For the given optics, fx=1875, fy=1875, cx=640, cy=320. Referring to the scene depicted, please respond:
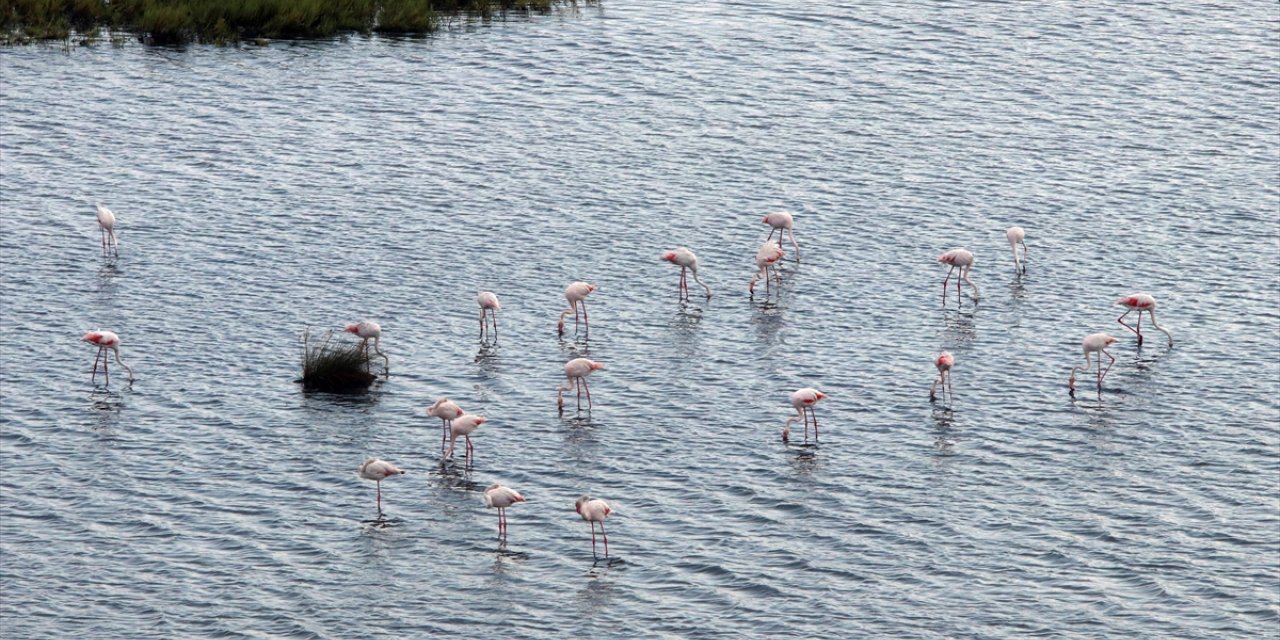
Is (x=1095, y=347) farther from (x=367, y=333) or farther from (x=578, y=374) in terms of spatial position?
(x=367, y=333)

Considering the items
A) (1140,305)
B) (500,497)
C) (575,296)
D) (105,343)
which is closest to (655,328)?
(575,296)

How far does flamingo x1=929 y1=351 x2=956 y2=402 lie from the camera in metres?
29.7

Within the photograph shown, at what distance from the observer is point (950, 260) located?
34.4 metres

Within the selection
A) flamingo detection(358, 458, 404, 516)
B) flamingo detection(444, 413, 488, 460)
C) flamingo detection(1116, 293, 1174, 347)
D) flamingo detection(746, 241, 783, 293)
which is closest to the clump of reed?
flamingo detection(444, 413, 488, 460)

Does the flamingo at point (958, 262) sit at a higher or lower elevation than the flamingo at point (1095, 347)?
higher

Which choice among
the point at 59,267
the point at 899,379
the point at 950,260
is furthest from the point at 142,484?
the point at 950,260

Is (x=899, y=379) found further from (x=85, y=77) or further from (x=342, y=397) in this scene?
(x=85, y=77)

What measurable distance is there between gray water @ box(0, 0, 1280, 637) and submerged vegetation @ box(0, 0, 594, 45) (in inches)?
36.3

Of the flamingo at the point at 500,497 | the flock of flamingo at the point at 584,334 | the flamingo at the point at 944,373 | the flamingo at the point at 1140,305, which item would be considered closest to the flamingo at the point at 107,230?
the flock of flamingo at the point at 584,334

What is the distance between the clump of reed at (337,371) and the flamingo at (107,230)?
7.40m

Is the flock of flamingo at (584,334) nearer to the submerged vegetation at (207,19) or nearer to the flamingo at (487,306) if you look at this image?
the flamingo at (487,306)

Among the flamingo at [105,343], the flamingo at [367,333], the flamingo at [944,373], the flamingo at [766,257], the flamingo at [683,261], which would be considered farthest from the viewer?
the flamingo at [766,257]

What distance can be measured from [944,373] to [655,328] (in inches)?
220

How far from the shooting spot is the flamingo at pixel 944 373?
29.7 meters
